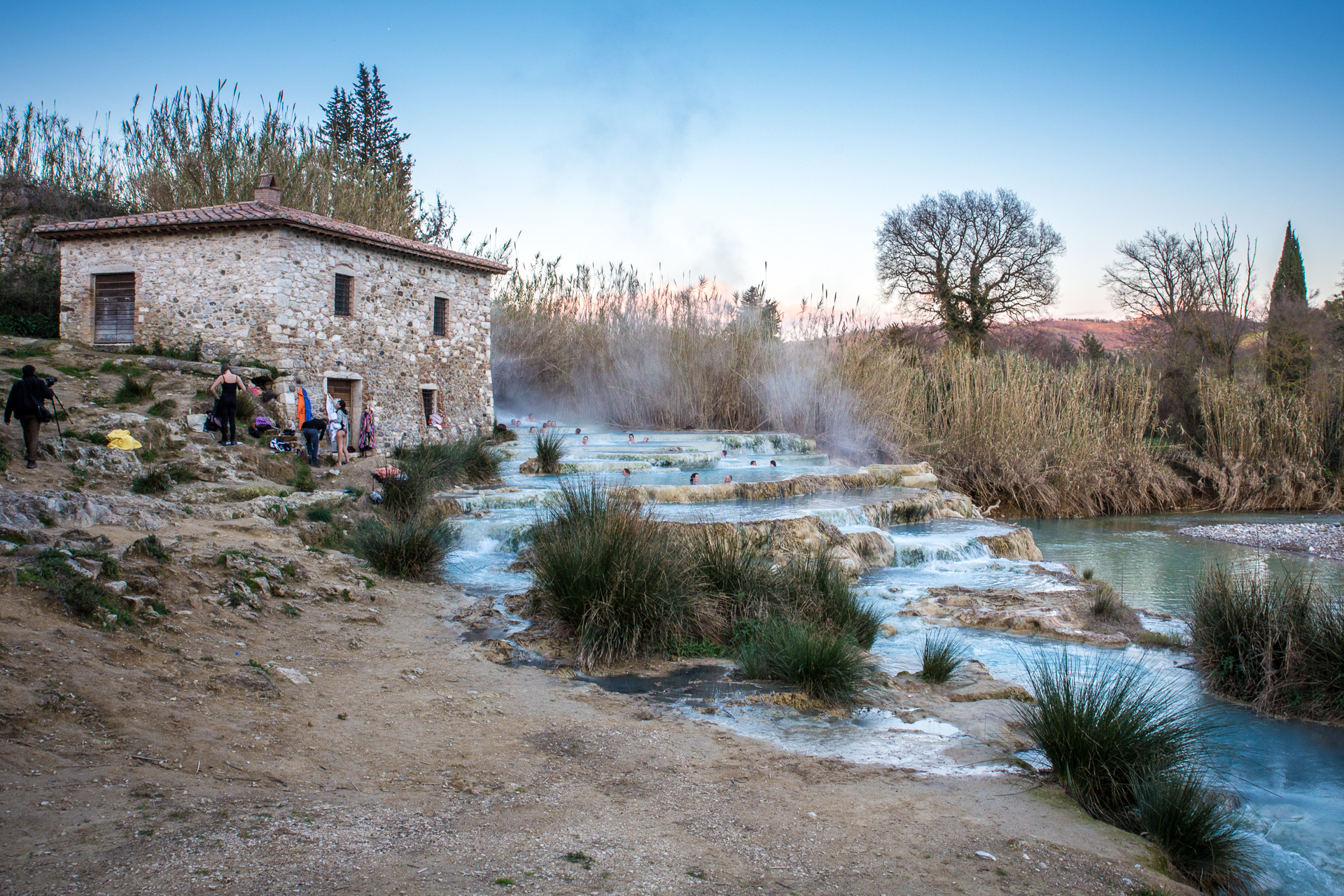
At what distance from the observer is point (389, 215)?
2333 centimetres

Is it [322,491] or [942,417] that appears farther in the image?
[942,417]

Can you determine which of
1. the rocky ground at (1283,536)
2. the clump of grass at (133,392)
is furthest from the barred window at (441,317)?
the rocky ground at (1283,536)

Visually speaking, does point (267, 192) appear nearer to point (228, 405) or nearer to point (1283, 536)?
point (228, 405)

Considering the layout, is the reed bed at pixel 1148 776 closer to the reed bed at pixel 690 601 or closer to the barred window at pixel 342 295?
the reed bed at pixel 690 601

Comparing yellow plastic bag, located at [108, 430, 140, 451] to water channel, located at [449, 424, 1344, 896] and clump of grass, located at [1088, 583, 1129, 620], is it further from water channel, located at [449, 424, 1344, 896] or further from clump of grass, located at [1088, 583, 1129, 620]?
clump of grass, located at [1088, 583, 1129, 620]

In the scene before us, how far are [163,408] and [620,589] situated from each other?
402 inches

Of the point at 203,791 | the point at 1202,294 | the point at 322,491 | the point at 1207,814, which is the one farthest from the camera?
the point at 1202,294

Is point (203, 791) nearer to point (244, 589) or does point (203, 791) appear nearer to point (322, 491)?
point (244, 589)

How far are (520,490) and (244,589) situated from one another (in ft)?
19.2

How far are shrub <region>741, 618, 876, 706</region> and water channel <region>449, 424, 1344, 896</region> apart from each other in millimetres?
211

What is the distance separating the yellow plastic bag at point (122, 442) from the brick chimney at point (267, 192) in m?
7.83

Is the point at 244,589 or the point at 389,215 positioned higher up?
the point at 389,215

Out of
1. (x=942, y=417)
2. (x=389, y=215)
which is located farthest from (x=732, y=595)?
(x=389, y=215)

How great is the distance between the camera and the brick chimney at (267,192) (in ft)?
53.2
